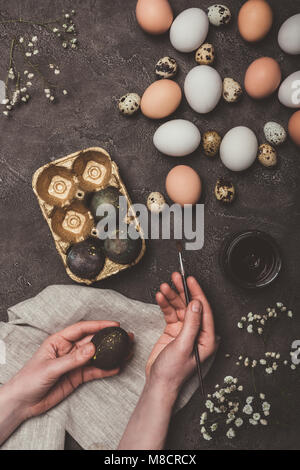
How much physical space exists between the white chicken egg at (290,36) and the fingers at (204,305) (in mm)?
577

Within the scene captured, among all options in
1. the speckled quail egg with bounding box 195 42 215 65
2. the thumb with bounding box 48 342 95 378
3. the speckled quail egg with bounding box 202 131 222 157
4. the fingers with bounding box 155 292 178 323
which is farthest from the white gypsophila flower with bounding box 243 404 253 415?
the speckled quail egg with bounding box 195 42 215 65

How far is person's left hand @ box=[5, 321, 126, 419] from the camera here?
876mm

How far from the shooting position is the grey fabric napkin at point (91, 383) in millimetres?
947

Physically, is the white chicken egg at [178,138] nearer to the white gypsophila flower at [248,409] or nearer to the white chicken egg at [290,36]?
the white chicken egg at [290,36]

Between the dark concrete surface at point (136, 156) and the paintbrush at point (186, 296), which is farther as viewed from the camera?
the dark concrete surface at point (136, 156)

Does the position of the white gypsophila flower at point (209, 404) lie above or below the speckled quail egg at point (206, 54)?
below

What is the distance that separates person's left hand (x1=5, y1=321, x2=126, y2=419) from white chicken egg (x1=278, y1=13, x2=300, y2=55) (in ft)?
2.47

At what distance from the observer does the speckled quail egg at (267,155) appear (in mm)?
964

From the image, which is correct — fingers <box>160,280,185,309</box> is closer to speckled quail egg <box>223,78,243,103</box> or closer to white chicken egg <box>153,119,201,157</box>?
white chicken egg <box>153,119,201,157</box>

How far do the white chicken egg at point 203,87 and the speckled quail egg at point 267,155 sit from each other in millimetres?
153

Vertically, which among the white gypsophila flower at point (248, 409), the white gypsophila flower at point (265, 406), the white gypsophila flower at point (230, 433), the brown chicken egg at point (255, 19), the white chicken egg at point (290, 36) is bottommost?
the white gypsophila flower at point (230, 433)

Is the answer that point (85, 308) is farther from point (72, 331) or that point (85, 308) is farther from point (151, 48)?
point (151, 48)

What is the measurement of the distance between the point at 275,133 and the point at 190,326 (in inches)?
19.0

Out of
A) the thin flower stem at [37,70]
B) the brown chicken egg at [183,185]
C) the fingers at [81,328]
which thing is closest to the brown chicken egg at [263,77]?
the brown chicken egg at [183,185]
